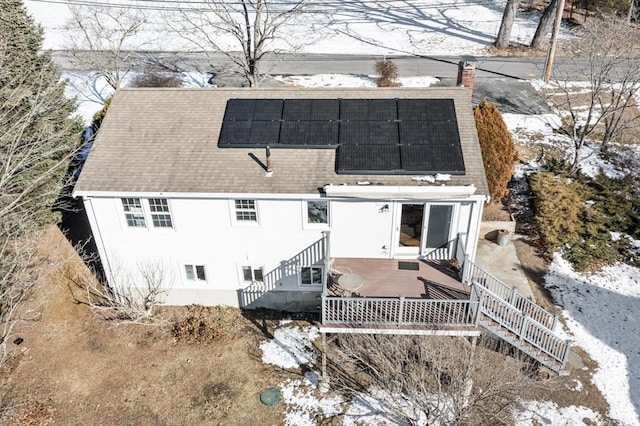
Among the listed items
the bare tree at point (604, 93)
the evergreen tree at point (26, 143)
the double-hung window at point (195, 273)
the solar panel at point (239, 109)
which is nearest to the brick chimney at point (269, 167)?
the solar panel at point (239, 109)

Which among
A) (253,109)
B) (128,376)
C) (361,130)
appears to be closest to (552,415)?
(361,130)

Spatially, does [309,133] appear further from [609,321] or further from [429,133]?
[609,321]

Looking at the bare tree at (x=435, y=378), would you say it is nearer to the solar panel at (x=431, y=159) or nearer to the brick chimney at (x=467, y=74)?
the solar panel at (x=431, y=159)

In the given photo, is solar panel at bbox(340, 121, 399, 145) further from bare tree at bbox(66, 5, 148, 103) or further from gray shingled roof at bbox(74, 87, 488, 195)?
bare tree at bbox(66, 5, 148, 103)

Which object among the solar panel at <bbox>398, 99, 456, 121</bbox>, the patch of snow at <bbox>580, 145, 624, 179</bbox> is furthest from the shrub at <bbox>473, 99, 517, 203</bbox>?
the patch of snow at <bbox>580, 145, 624, 179</bbox>

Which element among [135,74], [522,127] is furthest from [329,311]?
[135,74]
